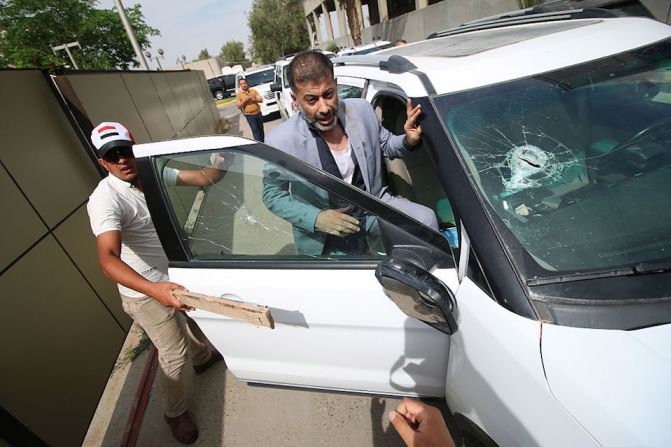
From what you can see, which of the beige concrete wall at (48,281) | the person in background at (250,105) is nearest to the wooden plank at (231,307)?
the beige concrete wall at (48,281)

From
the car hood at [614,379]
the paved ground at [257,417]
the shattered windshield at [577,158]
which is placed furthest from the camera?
the paved ground at [257,417]

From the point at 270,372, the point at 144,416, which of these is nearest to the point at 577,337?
the point at 270,372

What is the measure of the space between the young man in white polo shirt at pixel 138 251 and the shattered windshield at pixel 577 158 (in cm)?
118

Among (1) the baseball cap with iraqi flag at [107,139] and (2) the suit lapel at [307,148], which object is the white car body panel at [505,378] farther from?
(1) the baseball cap with iraqi flag at [107,139]

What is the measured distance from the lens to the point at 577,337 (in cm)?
90

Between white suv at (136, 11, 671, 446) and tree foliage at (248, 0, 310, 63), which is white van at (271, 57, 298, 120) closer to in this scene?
white suv at (136, 11, 671, 446)

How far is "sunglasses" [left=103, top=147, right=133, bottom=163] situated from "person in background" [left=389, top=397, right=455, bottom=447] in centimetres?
183

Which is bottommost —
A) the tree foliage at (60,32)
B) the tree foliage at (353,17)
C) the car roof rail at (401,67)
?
the car roof rail at (401,67)

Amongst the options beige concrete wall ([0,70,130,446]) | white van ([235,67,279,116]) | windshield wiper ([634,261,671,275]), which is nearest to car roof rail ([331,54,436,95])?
windshield wiper ([634,261,671,275])

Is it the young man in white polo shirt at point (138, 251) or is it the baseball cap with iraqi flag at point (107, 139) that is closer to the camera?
the young man in white polo shirt at point (138, 251)

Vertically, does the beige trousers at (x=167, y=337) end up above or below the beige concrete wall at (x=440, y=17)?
below

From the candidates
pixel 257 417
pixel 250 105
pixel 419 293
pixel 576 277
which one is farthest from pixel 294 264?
pixel 250 105

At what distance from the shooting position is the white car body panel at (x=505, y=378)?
89cm

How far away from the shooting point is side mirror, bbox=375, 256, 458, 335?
1053mm
